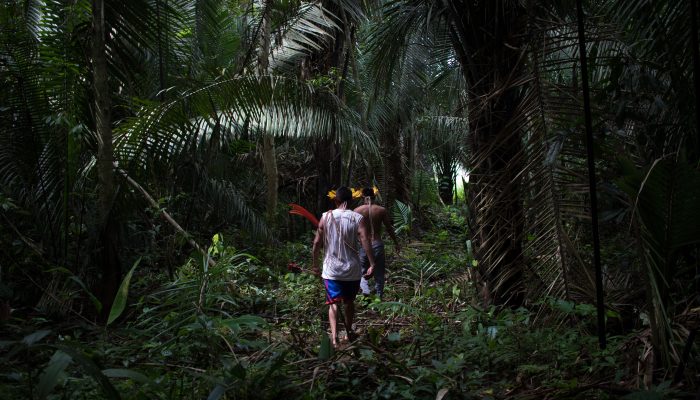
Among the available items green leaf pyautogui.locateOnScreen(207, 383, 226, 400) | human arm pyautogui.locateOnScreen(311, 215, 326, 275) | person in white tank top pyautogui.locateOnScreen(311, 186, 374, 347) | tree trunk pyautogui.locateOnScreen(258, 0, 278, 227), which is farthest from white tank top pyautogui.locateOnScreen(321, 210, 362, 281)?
tree trunk pyautogui.locateOnScreen(258, 0, 278, 227)

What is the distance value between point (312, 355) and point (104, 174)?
3.15 m

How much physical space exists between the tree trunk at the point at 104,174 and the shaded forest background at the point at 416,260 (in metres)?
0.02

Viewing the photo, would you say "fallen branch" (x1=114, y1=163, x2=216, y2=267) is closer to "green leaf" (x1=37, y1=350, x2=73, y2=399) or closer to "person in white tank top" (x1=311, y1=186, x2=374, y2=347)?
"person in white tank top" (x1=311, y1=186, x2=374, y2=347)

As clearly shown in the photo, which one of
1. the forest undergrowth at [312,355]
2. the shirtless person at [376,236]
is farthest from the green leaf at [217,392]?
the shirtless person at [376,236]

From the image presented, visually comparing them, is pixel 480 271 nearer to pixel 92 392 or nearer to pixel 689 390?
pixel 689 390

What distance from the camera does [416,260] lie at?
32.2 ft

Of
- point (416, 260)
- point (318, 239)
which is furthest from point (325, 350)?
point (416, 260)

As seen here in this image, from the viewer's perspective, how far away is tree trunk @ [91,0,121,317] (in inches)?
235

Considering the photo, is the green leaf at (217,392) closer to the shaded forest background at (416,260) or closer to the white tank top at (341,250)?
the shaded forest background at (416,260)

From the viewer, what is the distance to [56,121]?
19.0ft

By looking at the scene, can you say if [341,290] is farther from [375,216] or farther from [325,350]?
[375,216]

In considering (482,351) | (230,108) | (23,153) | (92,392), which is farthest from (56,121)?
(482,351)

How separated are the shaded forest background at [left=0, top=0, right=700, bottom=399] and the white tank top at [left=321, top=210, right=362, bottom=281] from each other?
0.72 meters

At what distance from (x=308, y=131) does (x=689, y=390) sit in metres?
6.00
